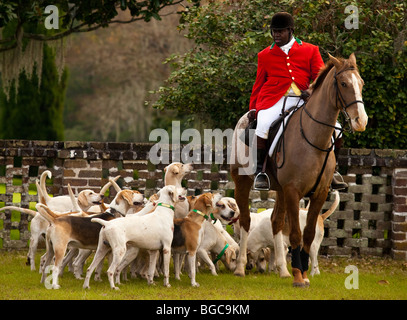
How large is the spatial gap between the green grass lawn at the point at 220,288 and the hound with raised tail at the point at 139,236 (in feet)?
0.81

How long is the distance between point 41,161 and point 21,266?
2.10 meters

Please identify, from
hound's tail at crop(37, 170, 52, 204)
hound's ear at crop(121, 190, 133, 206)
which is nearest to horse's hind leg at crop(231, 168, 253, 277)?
hound's ear at crop(121, 190, 133, 206)

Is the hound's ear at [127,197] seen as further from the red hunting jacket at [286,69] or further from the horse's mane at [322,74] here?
the horse's mane at [322,74]

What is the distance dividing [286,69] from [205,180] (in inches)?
120

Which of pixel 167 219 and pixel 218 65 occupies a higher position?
pixel 218 65

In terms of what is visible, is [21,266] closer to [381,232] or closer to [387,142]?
[381,232]

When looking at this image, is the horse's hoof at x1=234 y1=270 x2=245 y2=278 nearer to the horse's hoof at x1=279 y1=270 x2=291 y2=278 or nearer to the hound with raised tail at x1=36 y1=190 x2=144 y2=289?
the horse's hoof at x1=279 y1=270 x2=291 y2=278

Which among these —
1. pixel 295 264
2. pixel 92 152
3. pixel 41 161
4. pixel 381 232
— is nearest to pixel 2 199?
pixel 41 161

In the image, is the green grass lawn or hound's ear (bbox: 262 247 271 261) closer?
the green grass lawn

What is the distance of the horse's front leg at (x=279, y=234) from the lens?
8.81 m

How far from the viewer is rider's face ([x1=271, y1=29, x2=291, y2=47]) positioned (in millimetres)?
8516

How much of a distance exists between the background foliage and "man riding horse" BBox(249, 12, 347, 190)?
95.8 inches

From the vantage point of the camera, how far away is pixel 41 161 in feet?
36.3


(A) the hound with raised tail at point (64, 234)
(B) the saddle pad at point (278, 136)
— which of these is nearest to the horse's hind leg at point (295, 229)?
(B) the saddle pad at point (278, 136)
